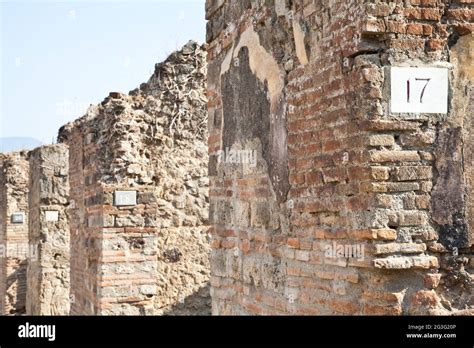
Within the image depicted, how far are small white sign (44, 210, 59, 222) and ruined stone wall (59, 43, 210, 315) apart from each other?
4548 mm

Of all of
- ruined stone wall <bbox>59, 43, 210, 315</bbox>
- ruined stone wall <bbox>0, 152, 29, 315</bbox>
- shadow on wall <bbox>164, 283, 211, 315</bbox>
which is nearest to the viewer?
ruined stone wall <bbox>59, 43, 210, 315</bbox>

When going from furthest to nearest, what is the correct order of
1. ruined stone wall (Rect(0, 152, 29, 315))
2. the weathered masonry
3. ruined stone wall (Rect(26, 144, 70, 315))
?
ruined stone wall (Rect(0, 152, 29, 315)) < ruined stone wall (Rect(26, 144, 70, 315)) < the weathered masonry

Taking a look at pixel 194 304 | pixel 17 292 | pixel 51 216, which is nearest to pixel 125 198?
pixel 194 304

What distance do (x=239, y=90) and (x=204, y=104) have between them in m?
3.30

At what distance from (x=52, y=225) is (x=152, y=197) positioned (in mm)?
5353

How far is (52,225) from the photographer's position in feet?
43.2

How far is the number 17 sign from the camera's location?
150 inches

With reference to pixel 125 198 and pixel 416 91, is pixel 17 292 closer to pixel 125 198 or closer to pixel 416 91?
pixel 125 198

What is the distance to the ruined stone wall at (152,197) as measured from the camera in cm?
816

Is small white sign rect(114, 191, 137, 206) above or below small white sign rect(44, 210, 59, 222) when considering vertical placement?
above

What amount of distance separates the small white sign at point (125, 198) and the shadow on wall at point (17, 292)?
853 cm

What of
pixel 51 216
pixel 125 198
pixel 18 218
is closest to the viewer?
pixel 125 198

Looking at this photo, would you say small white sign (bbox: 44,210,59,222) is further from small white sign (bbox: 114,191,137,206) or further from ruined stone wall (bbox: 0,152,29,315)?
small white sign (bbox: 114,191,137,206)

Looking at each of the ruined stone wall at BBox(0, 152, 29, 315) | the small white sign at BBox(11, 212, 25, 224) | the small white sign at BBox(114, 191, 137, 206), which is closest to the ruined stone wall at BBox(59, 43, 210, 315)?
the small white sign at BBox(114, 191, 137, 206)
